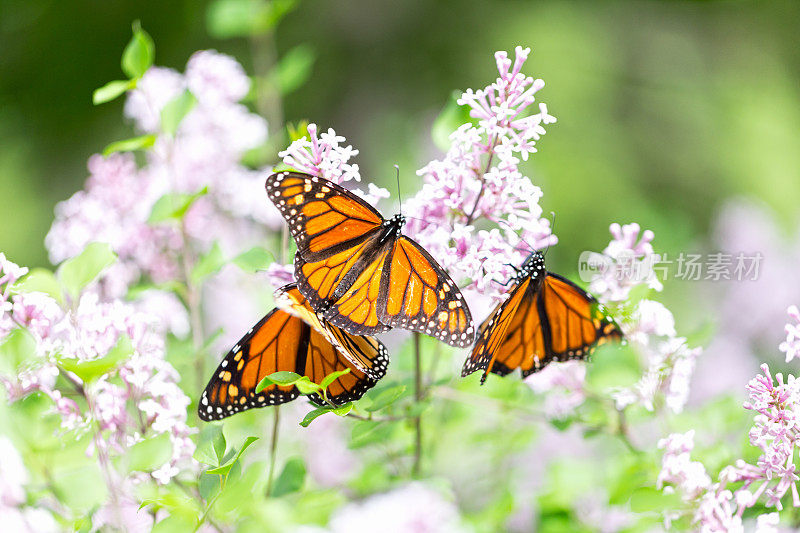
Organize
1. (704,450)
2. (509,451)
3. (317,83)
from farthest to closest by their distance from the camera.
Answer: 1. (317,83)
2. (509,451)
3. (704,450)

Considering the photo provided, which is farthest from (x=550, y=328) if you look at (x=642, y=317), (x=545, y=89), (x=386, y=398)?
(x=545, y=89)

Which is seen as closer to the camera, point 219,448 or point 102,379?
point 219,448

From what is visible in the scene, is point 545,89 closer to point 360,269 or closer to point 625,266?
point 625,266

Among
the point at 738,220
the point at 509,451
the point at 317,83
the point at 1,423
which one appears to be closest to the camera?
the point at 1,423

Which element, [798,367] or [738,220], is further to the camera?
[738,220]

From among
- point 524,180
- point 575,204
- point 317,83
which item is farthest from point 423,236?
point 317,83

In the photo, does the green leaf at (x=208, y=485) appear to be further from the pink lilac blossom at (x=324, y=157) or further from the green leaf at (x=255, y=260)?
the pink lilac blossom at (x=324, y=157)

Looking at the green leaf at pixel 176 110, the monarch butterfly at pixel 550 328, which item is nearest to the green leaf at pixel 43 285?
the green leaf at pixel 176 110

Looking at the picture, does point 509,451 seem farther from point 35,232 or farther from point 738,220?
point 35,232
